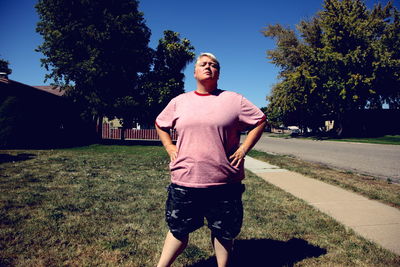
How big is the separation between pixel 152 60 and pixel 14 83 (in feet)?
32.2

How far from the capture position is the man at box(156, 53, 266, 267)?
1970 mm

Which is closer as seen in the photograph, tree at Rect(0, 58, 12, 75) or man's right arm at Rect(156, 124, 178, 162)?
man's right arm at Rect(156, 124, 178, 162)

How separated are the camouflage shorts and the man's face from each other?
0.87 meters

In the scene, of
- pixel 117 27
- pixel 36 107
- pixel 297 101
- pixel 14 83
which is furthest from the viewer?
pixel 297 101

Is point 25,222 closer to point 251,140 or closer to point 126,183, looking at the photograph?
point 126,183

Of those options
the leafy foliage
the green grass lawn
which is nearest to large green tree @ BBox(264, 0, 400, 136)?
the leafy foliage

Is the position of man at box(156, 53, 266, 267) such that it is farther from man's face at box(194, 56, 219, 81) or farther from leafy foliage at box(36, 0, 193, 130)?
leafy foliage at box(36, 0, 193, 130)

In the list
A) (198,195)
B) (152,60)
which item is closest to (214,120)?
(198,195)

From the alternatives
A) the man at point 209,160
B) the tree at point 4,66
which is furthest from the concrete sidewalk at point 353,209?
the tree at point 4,66

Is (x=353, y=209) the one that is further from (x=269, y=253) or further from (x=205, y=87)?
(x=205, y=87)

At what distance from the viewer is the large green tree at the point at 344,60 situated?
25750 millimetres

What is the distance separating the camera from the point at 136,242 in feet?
10.1

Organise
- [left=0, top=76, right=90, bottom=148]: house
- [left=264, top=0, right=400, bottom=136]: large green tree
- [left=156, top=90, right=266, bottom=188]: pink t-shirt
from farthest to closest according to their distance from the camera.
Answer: [left=264, top=0, right=400, bottom=136]: large green tree < [left=0, top=76, right=90, bottom=148]: house < [left=156, top=90, right=266, bottom=188]: pink t-shirt

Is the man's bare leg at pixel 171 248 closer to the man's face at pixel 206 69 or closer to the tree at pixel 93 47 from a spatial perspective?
the man's face at pixel 206 69
